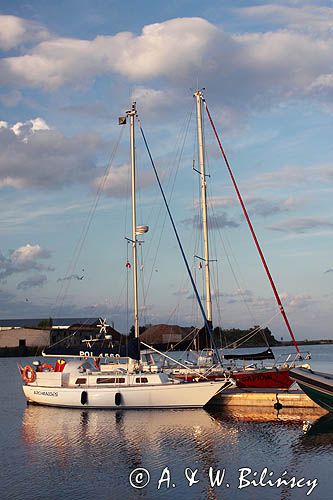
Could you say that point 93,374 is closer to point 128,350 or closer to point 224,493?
point 128,350

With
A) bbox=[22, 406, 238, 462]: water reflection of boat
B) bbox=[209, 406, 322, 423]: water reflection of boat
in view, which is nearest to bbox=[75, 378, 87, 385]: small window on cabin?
bbox=[22, 406, 238, 462]: water reflection of boat

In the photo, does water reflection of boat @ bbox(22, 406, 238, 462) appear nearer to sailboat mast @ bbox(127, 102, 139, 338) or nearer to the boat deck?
the boat deck

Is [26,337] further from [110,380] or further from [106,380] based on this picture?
[110,380]

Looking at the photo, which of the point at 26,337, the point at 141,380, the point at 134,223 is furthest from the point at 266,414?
the point at 26,337

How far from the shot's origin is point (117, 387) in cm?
3531

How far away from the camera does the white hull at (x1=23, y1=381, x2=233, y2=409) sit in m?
34.2

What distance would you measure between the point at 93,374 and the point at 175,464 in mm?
14584

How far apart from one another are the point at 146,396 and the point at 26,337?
10881cm

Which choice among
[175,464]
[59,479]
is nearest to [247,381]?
[175,464]

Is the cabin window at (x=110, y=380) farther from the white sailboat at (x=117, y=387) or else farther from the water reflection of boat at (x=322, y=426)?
the water reflection of boat at (x=322, y=426)

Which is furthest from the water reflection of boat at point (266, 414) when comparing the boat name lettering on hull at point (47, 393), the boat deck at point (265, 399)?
the boat name lettering on hull at point (47, 393)

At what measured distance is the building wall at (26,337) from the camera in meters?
138

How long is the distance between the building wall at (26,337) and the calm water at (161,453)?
103459mm

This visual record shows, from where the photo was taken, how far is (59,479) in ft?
71.7
